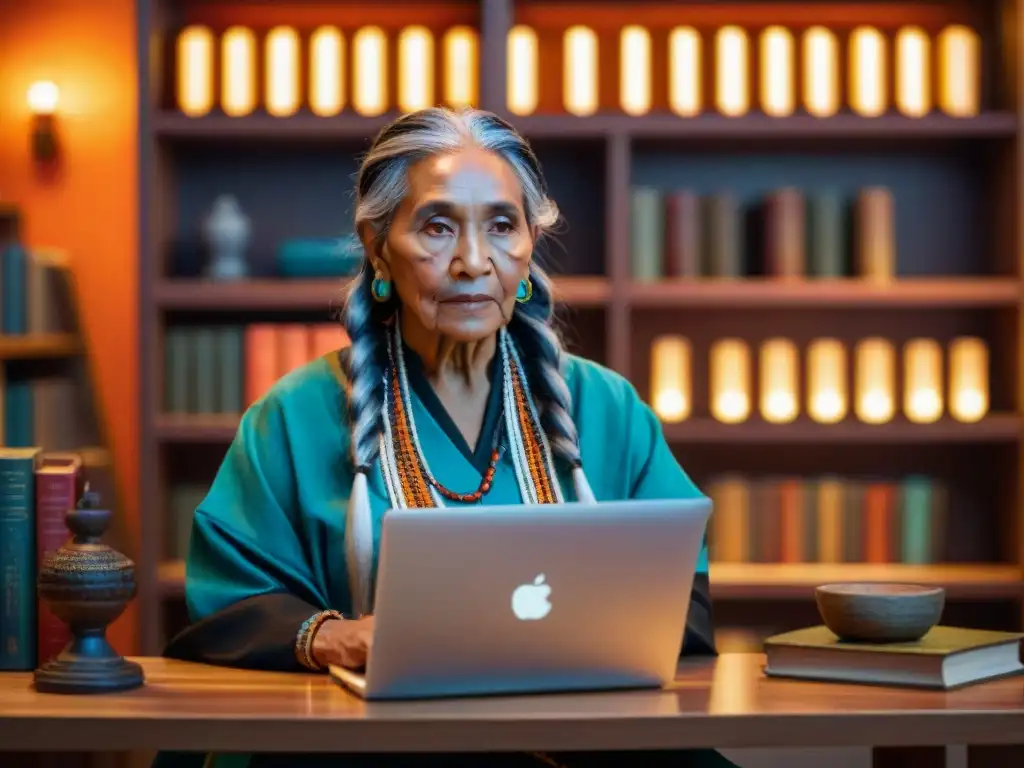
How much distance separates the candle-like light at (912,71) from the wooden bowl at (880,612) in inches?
110

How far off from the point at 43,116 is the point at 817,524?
255 cm

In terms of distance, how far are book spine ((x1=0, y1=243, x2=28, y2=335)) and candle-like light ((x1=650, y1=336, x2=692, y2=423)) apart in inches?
69.0

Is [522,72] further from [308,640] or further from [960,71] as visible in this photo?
[308,640]

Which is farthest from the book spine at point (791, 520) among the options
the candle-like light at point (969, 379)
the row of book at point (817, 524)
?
the candle-like light at point (969, 379)

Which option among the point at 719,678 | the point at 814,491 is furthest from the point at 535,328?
the point at 814,491

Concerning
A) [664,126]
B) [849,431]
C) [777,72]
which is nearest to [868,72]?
[777,72]

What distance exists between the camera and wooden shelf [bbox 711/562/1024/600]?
427cm

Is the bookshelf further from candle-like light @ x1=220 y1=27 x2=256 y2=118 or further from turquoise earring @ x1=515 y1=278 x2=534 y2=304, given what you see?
turquoise earring @ x1=515 y1=278 x2=534 y2=304

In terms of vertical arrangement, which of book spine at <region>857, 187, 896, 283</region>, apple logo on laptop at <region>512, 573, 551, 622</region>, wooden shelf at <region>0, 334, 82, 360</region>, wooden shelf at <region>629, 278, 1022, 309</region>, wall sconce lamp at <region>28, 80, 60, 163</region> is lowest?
apple logo on laptop at <region>512, 573, 551, 622</region>

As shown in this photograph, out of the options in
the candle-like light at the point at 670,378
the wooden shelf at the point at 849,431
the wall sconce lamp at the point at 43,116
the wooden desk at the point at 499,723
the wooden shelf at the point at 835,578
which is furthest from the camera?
the wall sconce lamp at the point at 43,116

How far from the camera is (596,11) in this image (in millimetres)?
4652

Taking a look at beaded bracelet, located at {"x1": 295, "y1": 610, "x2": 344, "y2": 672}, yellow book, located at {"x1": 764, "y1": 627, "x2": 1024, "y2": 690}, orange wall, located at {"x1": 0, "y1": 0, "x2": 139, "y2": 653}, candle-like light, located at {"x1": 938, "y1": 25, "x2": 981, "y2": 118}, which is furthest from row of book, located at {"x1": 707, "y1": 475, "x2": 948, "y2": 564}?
beaded bracelet, located at {"x1": 295, "y1": 610, "x2": 344, "y2": 672}

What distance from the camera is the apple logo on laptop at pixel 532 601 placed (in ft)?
5.62

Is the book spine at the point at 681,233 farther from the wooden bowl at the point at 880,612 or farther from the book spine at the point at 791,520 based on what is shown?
the wooden bowl at the point at 880,612
